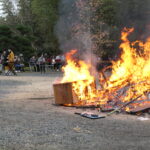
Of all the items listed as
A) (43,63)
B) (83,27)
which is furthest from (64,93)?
(43,63)

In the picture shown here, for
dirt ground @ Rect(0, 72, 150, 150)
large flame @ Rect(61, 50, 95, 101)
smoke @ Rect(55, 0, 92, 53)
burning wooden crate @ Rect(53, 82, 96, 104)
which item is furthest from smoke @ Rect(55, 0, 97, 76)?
dirt ground @ Rect(0, 72, 150, 150)

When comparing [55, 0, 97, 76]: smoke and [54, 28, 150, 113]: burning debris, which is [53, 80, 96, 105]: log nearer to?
[54, 28, 150, 113]: burning debris

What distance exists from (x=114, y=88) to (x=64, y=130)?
139 inches

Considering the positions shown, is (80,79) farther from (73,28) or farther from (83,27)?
(83,27)

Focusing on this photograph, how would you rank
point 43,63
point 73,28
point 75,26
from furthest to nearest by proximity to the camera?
point 43,63 < point 75,26 < point 73,28

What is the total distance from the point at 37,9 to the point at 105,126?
30858 millimetres

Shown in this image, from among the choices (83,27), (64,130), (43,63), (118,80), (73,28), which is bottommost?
(64,130)

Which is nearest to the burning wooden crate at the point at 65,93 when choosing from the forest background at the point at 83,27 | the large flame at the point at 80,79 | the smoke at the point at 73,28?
the large flame at the point at 80,79

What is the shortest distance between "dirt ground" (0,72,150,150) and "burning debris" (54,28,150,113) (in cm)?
55

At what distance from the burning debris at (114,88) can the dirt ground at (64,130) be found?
0.55 m

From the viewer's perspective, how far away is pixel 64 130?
6.74 meters

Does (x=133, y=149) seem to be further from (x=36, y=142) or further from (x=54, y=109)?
(x=54, y=109)

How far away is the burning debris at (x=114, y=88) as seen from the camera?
9333 millimetres

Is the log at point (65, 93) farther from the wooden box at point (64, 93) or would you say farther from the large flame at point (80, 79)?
the large flame at point (80, 79)
